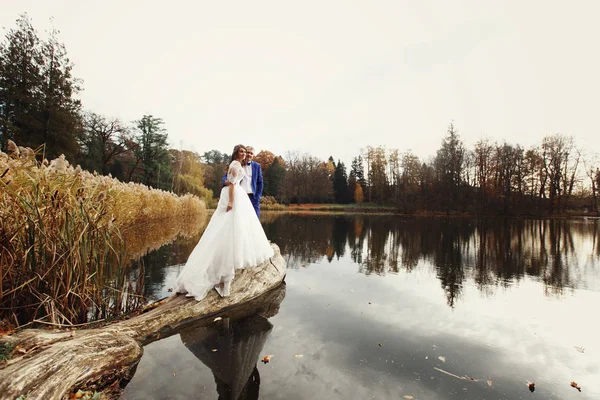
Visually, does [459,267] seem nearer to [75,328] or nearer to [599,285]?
[599,285]

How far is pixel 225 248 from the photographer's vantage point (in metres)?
4.07

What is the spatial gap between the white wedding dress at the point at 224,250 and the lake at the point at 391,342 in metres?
0.53

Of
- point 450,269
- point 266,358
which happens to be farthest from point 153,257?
point 450,269

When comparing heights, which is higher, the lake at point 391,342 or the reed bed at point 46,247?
the reed bed at point 46,247

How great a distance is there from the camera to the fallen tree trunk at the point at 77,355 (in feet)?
6.32

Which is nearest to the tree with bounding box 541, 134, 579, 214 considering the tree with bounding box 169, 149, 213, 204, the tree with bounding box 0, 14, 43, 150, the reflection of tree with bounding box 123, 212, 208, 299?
the tree with bounding box 169, 149, 213, 204

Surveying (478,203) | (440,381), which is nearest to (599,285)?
(440,381)

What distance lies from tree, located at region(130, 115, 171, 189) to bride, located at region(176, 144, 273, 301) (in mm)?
34760

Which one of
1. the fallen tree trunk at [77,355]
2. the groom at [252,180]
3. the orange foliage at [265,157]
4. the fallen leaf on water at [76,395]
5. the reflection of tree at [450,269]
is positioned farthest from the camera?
the orange foliage at [265,157]

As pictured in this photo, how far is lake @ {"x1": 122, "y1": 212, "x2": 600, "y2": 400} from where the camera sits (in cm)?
248

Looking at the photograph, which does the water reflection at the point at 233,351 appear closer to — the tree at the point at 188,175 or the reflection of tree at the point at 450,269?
the reflection of tree at the point at 450,269

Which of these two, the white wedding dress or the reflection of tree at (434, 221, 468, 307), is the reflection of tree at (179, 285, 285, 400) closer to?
the white wedding dress

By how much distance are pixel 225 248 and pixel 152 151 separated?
1461 inches

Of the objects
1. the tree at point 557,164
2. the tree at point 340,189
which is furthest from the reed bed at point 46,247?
the tree at point 340,189
